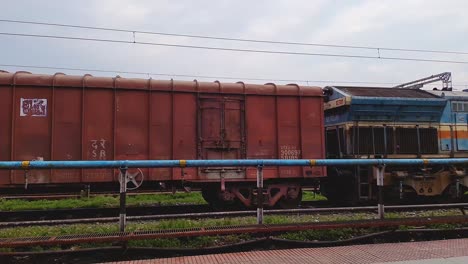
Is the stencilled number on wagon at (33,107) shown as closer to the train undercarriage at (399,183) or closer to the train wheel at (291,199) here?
the train wheel at (291,199)

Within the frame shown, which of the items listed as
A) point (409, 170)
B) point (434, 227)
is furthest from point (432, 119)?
point (434, 227)

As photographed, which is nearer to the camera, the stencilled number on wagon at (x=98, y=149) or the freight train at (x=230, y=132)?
the freight train at (x=230, y=132)

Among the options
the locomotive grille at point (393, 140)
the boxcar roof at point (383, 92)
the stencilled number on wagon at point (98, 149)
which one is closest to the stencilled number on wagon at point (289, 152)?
the locomotive grille at point (393, 140)

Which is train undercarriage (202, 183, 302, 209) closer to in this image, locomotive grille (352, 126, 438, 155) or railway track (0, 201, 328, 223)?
railway track (0, 201, 328, 223)

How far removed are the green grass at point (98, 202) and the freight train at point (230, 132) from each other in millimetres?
2503

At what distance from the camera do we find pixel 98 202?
12906 mm

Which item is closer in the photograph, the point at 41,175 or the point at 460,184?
the point at 41,175

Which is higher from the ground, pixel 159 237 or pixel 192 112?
pixel 192 112

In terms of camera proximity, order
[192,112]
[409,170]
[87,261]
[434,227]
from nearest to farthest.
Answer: [87,261], [434,227], [192,112], [409,170]

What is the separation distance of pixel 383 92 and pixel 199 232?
9.37 m

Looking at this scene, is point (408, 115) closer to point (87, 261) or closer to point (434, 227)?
point (434, 227)

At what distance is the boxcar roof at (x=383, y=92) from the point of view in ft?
40.5

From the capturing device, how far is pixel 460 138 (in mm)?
12805

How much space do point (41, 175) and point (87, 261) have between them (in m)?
5.07
